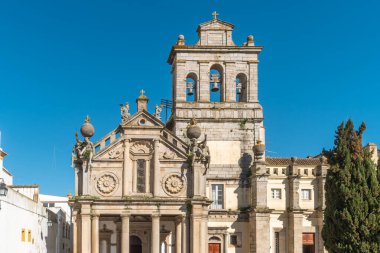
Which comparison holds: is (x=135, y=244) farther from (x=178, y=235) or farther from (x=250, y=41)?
(x=250, y=41)

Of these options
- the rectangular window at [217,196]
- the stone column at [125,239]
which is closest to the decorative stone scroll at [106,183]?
the stone column at [125,239]

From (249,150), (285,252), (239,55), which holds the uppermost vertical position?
(239,55)

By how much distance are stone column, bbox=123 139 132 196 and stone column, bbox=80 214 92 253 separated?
2897 millimetres

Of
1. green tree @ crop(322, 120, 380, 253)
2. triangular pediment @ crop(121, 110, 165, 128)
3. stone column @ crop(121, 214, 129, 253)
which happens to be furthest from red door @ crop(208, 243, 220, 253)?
green tree @ crop(322, 120, 380, 253)

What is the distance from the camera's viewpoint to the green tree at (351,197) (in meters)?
39.2

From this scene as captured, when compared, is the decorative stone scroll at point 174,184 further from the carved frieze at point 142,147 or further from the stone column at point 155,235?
the carved frieze at point 142,147

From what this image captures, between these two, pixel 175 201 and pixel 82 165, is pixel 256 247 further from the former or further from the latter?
pixel 82 165

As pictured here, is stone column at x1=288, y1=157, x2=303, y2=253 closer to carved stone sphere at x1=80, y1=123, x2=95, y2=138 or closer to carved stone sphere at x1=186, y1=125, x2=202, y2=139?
carved stone sphere at x1=186, y1=125, x2=202, y2=139

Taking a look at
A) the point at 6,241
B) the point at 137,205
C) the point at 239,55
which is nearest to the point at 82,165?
the point at 137,205

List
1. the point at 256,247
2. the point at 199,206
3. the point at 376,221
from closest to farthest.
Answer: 1. the point at 376,221
2. the point at 199,206
3. the point at 256,247

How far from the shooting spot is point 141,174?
150 ft

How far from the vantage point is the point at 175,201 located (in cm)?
4466

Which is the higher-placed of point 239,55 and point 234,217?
point 239,55

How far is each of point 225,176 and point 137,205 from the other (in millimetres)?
8464
